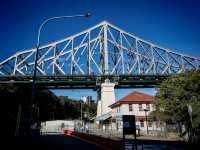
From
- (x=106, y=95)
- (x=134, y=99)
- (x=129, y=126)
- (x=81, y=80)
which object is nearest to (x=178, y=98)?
(x=134, y=99)

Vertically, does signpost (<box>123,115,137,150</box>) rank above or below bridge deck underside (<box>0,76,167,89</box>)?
below

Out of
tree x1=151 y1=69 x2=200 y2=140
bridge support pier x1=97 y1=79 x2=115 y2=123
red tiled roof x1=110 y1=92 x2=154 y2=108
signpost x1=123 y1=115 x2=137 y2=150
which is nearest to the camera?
signpost x1=123 y1=115 x2=137 y2=150

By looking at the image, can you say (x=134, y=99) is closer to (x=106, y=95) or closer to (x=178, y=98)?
(x=106, y=95)

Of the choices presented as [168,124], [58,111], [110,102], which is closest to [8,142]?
[168,124]

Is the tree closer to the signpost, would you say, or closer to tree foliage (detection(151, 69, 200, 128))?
tree foliage (detection(151, 69, 200, 128))

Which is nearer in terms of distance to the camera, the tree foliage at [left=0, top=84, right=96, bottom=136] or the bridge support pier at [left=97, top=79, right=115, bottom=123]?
the tree foliage at [left=0, top=84, right=96, bottom=136]

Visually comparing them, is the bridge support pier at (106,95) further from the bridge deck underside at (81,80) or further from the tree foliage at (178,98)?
the tree foliage at (178,98)

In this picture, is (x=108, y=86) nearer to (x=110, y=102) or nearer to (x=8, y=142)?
(x=110, y=102)

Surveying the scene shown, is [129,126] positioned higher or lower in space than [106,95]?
lower

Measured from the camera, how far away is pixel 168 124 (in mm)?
41438

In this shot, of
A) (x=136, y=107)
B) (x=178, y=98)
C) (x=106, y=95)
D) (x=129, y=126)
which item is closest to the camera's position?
(x=129, y=126)

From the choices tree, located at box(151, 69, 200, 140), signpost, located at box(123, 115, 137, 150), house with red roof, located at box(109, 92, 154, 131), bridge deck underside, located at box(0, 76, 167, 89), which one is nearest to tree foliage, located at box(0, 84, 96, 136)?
bridge deck underside, located at box(0, 76, 167, 89)

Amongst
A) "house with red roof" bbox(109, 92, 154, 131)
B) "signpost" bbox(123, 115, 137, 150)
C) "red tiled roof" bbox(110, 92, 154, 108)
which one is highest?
"red tiled roof" bbox(110, 92, 154, 108)

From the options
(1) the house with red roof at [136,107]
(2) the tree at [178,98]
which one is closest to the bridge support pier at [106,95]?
(1) the house with red roof at [136,107]
